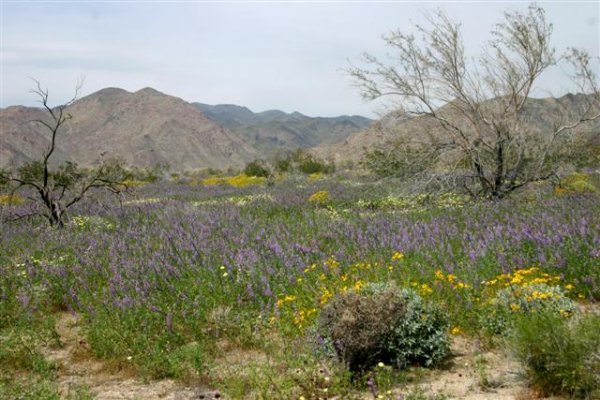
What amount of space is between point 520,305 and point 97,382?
4010mm

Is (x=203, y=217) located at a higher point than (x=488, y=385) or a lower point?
higher

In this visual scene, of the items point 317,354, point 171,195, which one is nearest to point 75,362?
point 317,354

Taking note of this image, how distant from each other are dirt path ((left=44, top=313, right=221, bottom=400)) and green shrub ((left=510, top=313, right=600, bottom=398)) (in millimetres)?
2462

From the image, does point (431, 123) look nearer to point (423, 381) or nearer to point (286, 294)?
point (286, 294)

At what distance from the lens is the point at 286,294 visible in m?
6.42

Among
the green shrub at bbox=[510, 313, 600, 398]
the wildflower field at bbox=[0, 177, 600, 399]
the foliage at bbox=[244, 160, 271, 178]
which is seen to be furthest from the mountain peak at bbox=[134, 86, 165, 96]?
the green shrub at bbox=[510, 313, 600, 398]

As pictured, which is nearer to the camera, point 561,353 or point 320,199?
point 561,353

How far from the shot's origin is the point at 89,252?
8.98m

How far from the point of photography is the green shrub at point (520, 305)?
4.61 m

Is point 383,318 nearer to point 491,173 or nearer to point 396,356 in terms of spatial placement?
point 396,356

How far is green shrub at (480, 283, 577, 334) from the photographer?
4605 millimetres

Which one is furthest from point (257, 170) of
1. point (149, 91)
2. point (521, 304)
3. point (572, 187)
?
point (149, 91)

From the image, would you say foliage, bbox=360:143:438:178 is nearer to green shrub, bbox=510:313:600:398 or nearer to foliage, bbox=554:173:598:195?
foliage, bbox=554:173:598:195

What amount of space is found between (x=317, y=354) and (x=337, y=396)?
0.53 m
